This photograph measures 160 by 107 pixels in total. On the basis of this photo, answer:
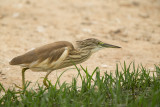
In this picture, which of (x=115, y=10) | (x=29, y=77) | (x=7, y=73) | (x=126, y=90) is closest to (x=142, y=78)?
(x=126, y=90)

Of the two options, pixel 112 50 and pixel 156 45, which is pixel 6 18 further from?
pixel 156 45

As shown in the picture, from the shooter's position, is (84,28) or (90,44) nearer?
(90,44)

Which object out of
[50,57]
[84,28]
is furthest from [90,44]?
[84,28]

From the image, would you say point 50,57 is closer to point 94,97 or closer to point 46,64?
point 46,64

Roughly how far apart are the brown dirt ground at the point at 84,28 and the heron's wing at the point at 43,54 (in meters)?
0.63

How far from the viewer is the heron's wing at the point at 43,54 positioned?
3.94m

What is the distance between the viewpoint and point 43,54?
13.2ft

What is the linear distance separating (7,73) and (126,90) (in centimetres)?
198

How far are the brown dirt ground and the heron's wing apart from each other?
63 cm

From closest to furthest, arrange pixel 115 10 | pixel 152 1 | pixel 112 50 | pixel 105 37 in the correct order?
pixel 112 50, pixel 105 37, pixel 115 10, pixel 152 1

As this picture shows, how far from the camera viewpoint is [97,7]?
8.27 metres

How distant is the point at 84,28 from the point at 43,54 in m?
3.13

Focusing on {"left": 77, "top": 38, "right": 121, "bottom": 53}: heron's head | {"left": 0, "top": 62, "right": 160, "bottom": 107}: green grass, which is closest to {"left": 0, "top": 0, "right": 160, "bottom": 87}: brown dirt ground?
{"left": 77, "top": 38, "right": 121, "bottom": 53}: heron's head

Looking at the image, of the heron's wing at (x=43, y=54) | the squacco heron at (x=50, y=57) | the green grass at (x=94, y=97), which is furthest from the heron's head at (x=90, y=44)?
the green grass at (x=94, y=97)
